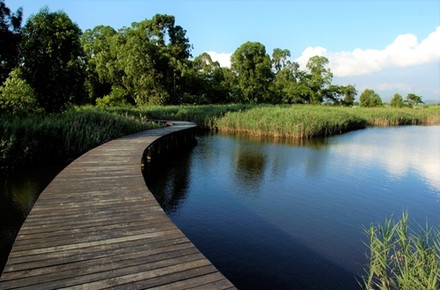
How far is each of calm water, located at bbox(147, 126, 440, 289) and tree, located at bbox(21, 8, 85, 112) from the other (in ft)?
18.1

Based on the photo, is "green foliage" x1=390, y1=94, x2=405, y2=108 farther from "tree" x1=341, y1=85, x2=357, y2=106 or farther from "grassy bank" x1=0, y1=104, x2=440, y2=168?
"grassy bank" x1=0, y1=104, x2=440, y2=168

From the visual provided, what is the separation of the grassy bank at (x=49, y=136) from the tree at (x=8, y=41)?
213 inches

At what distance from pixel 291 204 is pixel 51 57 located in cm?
1066

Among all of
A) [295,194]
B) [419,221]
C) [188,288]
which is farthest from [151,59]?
[188,288]

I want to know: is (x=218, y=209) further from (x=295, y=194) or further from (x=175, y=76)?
(x=175, y=76)

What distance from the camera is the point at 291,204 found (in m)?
7.73

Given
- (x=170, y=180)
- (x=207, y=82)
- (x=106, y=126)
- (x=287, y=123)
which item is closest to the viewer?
(x=170, y=180)

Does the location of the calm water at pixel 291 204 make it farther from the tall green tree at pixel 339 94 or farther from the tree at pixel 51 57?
the tall green tree at pixel 339 94

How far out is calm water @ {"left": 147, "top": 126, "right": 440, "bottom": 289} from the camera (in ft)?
16.4

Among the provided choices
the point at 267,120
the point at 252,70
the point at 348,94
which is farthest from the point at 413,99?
the point at 267,120

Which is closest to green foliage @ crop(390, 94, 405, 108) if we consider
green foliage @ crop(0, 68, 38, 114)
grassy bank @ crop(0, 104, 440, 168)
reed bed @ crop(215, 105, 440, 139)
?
grassy bank @ crop(0, 104, 440, 168)

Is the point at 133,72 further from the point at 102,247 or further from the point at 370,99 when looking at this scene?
the point at 370,99

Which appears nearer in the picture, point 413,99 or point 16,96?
point 16,96

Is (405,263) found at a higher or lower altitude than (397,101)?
lower
